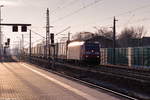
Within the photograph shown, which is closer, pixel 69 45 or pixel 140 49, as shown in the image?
pixel 140 49

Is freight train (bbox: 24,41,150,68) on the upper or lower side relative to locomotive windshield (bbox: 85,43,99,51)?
lower

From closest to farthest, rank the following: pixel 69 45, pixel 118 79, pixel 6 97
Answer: pixel 6 97 < pixel 118 79 < pixel 69 45

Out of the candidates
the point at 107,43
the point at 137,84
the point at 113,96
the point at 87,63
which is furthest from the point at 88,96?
the point at 107,43

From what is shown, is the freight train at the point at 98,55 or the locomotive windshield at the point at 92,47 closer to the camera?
the freight train at the point at 98,55

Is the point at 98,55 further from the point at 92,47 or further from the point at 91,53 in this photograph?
the point at 92,47

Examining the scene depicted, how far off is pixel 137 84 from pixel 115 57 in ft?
104

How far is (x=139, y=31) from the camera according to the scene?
127375 millimetres

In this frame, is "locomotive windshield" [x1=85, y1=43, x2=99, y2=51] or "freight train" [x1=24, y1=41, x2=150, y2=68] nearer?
"freight train" [x1=24, y1=41, x2=150, y2=68]

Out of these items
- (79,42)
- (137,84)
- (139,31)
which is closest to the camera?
(137,84)

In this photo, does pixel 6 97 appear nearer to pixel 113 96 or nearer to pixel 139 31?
pixel 113 96

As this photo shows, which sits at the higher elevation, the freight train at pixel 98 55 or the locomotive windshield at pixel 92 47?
the locomotive windshield at pixel 92 47

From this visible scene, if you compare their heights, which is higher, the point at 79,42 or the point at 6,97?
the point at 79,42

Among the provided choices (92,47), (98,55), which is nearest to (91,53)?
(92,47)

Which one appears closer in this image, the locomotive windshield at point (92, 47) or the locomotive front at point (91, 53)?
the locomotive front at point (91, 53)
